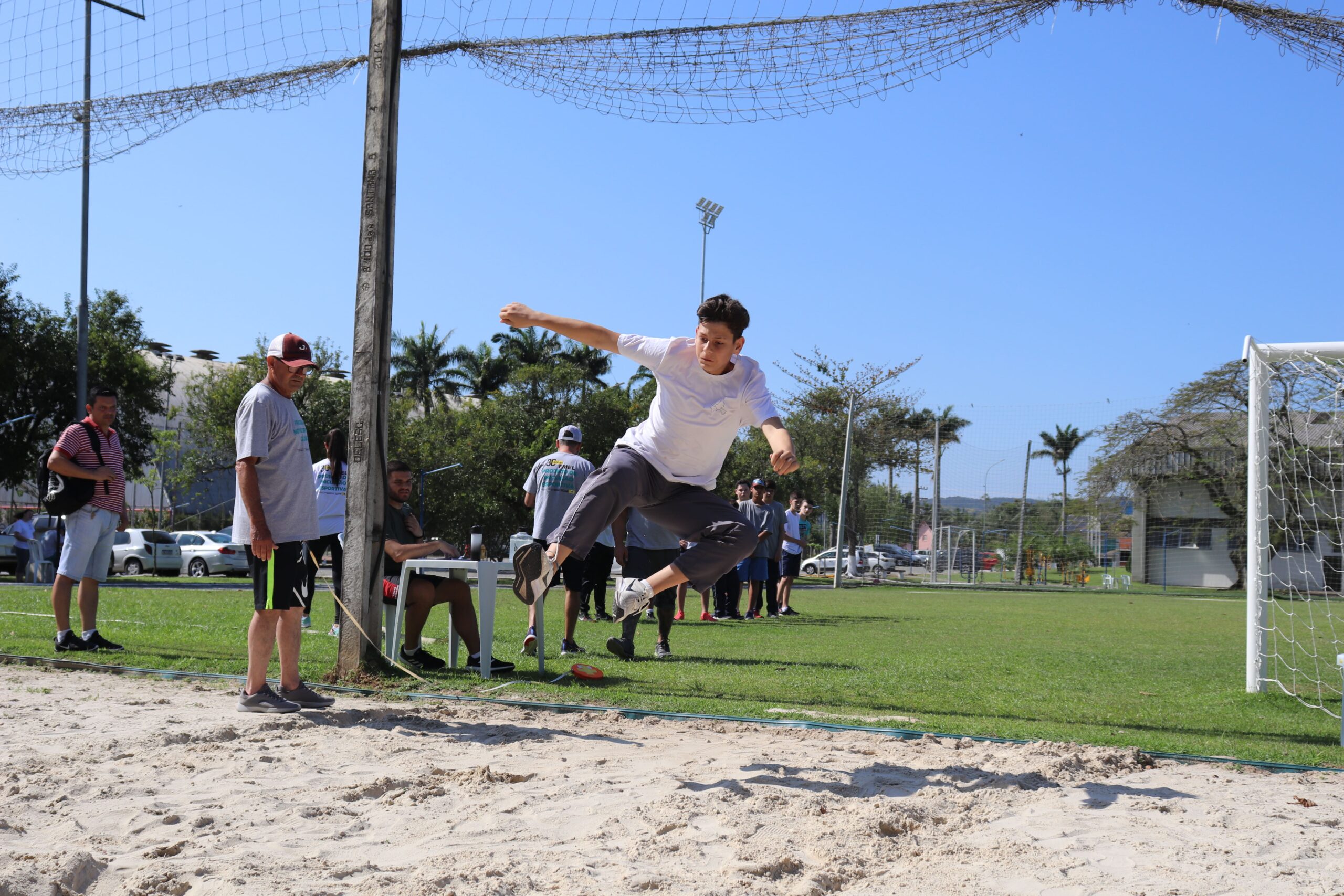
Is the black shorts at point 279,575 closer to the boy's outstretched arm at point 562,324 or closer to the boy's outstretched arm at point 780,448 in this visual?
the boy's outstretched arm at point 562,324

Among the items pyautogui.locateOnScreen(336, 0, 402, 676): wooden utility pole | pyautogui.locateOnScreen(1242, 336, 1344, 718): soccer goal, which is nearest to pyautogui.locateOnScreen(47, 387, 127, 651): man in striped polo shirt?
pyautogui.locateOnScreen(336, 0, 402, 676): wooden utility pole

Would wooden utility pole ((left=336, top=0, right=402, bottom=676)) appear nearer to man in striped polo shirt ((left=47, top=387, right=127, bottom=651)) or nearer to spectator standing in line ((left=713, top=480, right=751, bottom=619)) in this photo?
man in striped polo shirt ((left=47, top=387, right=127, bottom=651))

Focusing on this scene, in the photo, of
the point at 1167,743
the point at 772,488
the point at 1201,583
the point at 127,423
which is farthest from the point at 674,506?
the point at 1201,583

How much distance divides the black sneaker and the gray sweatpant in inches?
178

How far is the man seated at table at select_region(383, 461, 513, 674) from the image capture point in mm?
6871

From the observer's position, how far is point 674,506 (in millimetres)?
5395

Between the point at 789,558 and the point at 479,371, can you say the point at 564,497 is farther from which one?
the point at 479,371

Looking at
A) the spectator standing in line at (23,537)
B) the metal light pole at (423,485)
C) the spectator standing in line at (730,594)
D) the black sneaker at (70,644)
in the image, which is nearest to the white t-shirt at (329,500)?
the black sneaker at (70,644)

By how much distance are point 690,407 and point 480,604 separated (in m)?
2.06

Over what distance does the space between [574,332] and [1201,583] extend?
131 ft

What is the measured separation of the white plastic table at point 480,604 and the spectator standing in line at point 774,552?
6772mm

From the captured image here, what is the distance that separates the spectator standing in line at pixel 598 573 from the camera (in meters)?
10.6

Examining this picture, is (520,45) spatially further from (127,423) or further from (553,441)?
(553,441)

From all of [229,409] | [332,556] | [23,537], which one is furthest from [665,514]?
[229,409]
